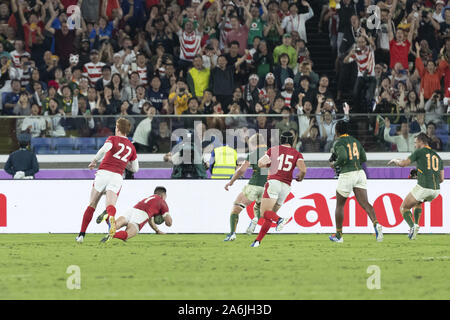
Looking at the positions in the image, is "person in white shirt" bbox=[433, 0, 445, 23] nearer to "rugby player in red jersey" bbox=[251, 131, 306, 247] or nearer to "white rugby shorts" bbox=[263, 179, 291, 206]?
"rugby player in red jersey" bbox=[251, 131, 306, 247]

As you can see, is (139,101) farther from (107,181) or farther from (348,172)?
(348,172)

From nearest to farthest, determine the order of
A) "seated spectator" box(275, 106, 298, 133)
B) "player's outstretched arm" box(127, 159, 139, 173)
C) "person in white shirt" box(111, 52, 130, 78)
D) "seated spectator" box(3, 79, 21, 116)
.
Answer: "player's outstretched arm" box(127, 159, 139, 173), "seated spectator" box(275, 106, 298, 133), "seated spectator" box(3, 79, 21, 116), "person in white shirt" box(111, 52, 130, 78)

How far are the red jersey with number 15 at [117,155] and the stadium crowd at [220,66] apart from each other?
4.36m

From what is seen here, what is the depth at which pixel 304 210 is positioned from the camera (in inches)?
728

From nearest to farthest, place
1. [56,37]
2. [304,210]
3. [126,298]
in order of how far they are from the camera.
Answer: [126,298], [304,210], [56,37]

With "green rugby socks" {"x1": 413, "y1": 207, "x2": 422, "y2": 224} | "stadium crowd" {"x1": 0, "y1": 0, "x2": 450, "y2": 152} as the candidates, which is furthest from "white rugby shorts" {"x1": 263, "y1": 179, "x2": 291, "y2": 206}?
"stadium crowd" {"x1": 0, "y1": 0, "x2": 450, "y2": 152}

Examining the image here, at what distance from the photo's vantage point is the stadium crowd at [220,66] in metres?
19.1

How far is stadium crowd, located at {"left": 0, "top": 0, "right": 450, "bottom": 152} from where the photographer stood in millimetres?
19094

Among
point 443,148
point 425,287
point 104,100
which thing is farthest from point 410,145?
point 425,287

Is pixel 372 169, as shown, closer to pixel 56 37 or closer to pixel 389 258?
pixel 389 258

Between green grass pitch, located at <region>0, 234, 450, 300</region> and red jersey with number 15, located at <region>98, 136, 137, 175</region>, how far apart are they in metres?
1.30

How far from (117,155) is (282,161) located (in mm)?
2676

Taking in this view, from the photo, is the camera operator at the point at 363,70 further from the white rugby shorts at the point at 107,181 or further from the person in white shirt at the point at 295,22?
the white rugby shorts at the point at 107,181

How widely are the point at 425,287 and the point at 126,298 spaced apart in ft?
10.1
